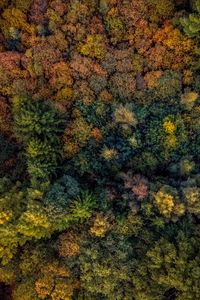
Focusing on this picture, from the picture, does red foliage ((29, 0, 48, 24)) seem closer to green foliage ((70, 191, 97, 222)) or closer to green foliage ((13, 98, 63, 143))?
green foliage ((13, 98, 63, 143))

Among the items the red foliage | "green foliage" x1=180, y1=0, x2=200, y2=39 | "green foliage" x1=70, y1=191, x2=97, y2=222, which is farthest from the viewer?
the red foliage

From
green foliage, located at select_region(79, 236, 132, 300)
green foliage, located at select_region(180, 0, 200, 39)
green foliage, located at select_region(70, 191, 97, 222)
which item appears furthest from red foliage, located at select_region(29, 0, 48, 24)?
green foliage, located at select_region(79, 236, 132, 300)

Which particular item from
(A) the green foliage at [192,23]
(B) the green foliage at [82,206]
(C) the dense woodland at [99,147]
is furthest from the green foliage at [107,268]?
(A) the green foliage at [192,23]

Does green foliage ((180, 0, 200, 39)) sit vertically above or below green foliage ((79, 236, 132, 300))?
above

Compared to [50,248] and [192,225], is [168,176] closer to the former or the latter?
[192,225]

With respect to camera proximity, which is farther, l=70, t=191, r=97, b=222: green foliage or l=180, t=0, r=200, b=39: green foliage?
l=70, t=191, r=97, b=222: green foliage

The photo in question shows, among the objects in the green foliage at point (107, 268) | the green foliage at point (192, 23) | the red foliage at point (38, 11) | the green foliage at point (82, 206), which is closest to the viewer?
the green foliage at point (192, 23)

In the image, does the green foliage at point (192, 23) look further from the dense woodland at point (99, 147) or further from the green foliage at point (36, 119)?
the green foliage at point (36, 119)

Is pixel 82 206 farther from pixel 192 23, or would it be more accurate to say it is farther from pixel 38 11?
pixel 38 11
